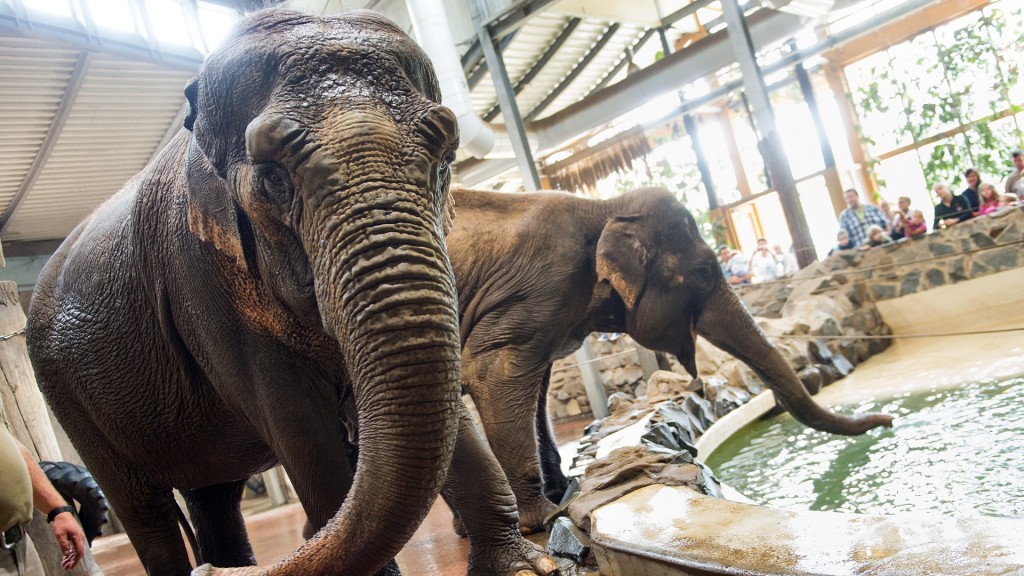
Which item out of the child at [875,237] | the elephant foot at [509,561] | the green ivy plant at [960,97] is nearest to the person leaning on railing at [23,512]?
the elephant foot at [509,561]

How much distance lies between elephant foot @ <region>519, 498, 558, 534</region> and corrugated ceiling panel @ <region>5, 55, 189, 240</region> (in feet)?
21.2

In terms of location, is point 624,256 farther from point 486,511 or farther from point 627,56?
point 627,56

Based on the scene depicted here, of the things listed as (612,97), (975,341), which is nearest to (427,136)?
(975,341)

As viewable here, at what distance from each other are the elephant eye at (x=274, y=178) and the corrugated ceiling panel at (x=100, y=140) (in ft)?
24.2

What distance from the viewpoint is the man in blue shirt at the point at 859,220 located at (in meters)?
11.1

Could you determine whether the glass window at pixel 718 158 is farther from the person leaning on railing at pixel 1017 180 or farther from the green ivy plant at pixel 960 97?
the person leaning on railing at pixel 1017 180

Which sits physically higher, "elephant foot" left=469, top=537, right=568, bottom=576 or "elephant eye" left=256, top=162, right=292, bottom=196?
"elephant eye" left=256, top=162, right=292, bottom=196

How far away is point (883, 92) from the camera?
1633 cm

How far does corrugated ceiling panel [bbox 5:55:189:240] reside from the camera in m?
8.95

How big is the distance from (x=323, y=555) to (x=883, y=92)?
54.6 ft

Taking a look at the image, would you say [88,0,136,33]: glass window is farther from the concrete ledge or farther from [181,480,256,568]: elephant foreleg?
the concrete ledge

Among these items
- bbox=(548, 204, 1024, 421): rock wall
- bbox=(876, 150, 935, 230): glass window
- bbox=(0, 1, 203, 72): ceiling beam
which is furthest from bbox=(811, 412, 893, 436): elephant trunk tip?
bbox=(876, 150, 935, 230): glass window

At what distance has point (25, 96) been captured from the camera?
8273mm

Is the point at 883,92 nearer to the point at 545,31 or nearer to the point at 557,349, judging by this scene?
the point at 545,31
